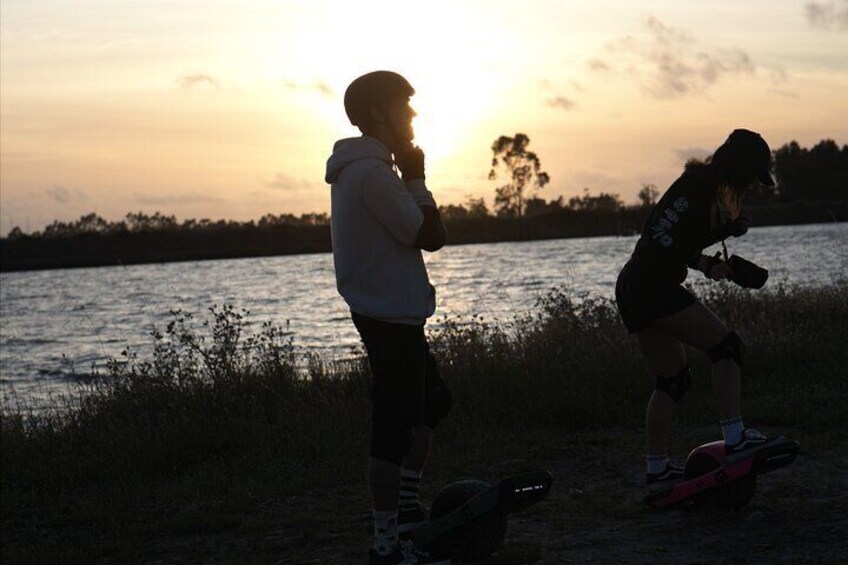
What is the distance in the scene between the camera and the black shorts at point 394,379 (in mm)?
5094

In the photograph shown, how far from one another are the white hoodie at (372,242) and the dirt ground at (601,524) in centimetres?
155

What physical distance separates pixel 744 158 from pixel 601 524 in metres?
2.24

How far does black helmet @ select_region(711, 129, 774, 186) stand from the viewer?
6.04 m

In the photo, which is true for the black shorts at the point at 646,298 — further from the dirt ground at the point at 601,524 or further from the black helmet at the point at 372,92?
the black helmet at the point at 372,92

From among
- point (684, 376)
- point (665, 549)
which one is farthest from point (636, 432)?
point (665, 549)

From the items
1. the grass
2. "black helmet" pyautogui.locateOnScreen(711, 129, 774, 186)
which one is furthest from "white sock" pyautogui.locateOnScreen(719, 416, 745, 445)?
the grass

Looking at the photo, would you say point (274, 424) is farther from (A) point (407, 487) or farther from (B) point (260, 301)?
(B) point (260, 301)

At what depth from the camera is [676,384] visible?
6.40 metres

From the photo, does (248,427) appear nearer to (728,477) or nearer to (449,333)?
(449,333)

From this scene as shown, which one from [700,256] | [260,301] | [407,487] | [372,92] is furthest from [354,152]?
[260,301]

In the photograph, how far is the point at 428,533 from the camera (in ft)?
18.3

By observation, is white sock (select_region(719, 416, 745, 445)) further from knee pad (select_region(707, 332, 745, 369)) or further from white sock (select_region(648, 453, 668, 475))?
white sock (select_region(648, 453, 668, 475))

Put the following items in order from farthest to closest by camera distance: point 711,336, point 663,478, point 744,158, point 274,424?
point 274,424 → point 663,478 → point 711,336 → point 744,158

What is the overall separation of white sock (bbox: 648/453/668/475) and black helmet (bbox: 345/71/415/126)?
2768 millimetres
